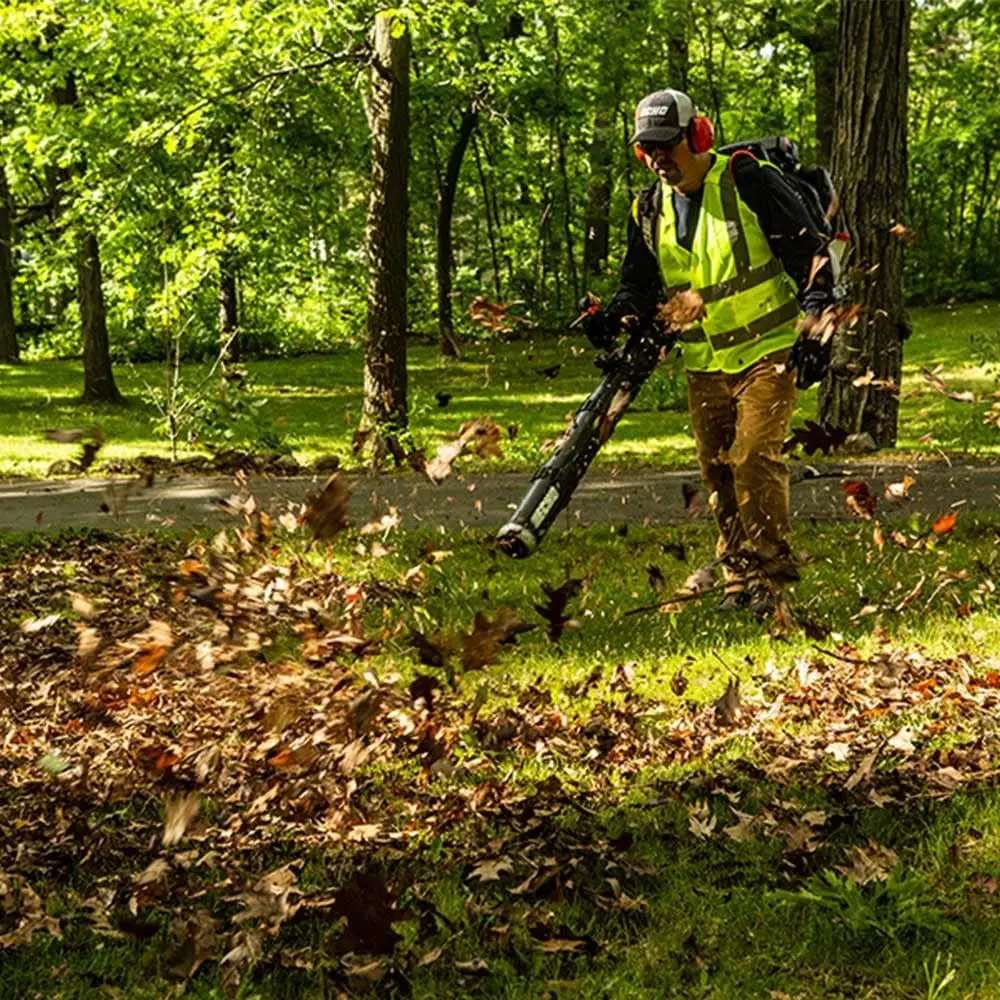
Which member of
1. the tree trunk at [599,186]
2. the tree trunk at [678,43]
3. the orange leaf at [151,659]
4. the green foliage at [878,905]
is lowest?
the green foliage at [878,905]

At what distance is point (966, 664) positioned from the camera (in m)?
5.36

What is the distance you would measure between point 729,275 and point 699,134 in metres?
0.61

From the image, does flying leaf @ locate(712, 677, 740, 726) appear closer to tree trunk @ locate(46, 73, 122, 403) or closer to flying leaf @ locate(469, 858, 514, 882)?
flying leaf @ locate(469, 858, 514, 882)

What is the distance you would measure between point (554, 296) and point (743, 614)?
92.4ft

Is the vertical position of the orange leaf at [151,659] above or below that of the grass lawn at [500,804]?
above

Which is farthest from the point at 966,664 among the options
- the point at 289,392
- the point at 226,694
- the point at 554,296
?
the point at 554,296

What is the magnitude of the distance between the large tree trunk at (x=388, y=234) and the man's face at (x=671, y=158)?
7267 millimetres

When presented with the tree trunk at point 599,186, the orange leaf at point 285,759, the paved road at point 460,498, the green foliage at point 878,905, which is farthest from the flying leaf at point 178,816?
the tree trunk at point 599,186

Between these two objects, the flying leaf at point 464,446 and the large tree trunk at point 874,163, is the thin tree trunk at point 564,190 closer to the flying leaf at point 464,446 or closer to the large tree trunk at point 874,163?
the large tree trunk at point 874,163

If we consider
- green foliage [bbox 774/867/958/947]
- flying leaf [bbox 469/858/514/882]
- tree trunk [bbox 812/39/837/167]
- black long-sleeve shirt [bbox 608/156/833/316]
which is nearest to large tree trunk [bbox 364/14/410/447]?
black long-sleeve shirt [bbox 608/156/833/316]

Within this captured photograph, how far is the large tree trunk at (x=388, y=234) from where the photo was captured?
13.1 meters

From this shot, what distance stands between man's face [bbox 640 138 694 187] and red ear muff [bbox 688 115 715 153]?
0.09 feet

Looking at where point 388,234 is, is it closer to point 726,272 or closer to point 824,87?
point 726,272

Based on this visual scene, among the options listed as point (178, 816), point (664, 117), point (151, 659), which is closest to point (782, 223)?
point (664, 117)
